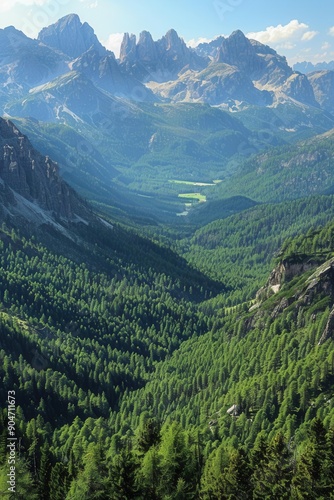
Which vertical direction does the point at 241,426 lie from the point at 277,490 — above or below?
above

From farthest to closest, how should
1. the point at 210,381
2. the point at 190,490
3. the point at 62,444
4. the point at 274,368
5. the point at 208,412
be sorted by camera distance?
the point at 210,381 → the point at 274,368 → the point at 208,412 → the point at 62,444 → the point at 190,490

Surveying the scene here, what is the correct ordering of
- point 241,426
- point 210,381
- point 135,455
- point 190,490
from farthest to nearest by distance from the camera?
point 210,381, point 241,426, point 135,455, point 190,490

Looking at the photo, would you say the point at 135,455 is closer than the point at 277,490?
No

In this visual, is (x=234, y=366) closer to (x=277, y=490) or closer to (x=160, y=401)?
(x=160, y=401)

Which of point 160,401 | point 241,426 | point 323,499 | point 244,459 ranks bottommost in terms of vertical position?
point 323,499

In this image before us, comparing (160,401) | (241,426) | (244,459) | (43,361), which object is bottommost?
(244,459)

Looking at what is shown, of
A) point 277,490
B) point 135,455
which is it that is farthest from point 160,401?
point 277,490

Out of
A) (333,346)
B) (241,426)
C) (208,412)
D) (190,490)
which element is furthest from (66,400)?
(190,490)

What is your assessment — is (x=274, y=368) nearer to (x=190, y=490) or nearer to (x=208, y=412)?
(x=208, y=412)

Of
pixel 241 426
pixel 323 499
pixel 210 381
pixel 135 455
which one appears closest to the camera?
pixel 323 499
